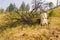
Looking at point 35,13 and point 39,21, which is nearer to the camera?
point 39,21

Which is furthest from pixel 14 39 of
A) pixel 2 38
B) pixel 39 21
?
pixel 39 21

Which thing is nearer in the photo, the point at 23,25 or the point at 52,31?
the point at 52,31

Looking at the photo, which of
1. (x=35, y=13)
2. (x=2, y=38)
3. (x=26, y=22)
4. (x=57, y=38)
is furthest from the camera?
(x=35, y=13)

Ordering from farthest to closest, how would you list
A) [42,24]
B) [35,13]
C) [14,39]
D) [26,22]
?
[35,13] < [26,22] < [42,24] < [14,39]

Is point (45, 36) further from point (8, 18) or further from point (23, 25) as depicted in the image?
point (8, 18)

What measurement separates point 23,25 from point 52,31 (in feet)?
10.9

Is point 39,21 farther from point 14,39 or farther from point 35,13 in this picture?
point 14,39

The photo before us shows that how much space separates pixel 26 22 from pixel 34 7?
5.06 feet

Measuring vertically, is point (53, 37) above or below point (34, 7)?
below

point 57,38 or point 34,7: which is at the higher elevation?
point 34,7

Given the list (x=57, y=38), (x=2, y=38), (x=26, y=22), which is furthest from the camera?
(x=26, y=22)

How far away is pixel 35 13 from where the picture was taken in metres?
15.5

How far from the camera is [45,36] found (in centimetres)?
1088

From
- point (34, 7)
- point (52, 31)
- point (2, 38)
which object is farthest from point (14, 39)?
point (34, 7)
